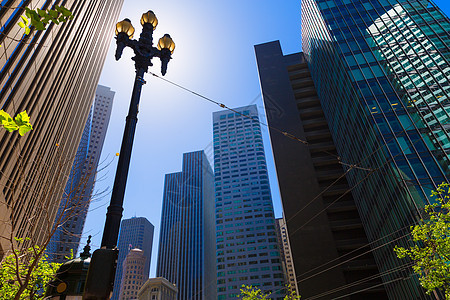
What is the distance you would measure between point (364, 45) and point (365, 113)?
1411cm

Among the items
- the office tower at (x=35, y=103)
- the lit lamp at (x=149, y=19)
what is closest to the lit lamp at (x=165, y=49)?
the lit lamp at (x=149, y=19)

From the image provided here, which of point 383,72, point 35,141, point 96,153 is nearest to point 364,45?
point 383,72

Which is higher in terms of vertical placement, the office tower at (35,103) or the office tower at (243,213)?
the office tower at (243,213)

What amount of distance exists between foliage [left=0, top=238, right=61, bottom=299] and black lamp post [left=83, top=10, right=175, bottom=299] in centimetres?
238

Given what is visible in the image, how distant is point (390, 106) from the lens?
116 feet

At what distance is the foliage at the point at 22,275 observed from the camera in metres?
5.73

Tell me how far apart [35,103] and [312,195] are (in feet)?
160

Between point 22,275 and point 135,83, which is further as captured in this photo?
point 22,275

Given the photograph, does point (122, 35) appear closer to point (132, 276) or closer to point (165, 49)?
point (165, 49)

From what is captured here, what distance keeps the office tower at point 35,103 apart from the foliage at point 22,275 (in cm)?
65

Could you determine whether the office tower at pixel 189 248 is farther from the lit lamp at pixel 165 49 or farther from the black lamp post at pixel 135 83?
the black lamp post at pixel 135 83

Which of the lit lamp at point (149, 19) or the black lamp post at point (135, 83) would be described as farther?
the lit lamp at point (149, 19)

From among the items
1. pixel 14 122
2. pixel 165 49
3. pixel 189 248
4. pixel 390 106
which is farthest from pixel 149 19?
pixel 189 248

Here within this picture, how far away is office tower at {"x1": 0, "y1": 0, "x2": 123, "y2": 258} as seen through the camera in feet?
29.7
